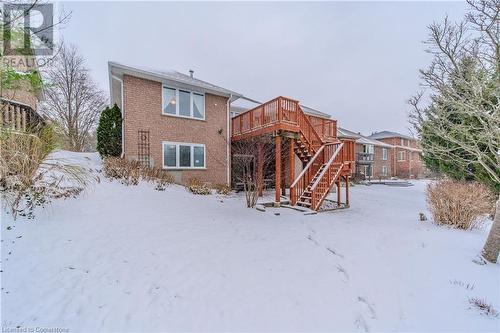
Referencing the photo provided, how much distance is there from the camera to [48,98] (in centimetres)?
2100

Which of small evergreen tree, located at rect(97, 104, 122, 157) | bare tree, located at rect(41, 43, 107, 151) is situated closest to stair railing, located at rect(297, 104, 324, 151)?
small evergreen tree, located at rect(97, 104, 122, 157)

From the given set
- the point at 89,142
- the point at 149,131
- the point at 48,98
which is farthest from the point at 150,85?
the point at 89,142

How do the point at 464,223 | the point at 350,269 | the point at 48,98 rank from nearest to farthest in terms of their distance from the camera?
the point at 350,269 < the point at 464,223 < the point at 48,98

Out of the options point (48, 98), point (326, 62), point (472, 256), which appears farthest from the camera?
point (326, 62)

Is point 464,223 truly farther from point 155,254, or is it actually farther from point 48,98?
point 48,98

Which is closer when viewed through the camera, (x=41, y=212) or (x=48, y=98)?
(x=41, y=212)

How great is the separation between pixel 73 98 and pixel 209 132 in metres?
18.2

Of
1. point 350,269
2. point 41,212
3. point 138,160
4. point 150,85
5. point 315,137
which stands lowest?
point 350,269

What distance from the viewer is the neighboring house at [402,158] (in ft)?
117

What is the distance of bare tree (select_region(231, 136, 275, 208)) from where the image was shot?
8.85m

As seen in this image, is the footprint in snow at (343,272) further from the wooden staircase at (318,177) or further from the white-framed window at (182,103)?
the white-framed window at (182,103)

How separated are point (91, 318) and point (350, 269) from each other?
4.03m

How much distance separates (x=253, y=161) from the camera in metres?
11.3

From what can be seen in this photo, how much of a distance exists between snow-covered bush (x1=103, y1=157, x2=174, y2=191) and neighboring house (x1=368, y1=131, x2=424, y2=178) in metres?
36.3
